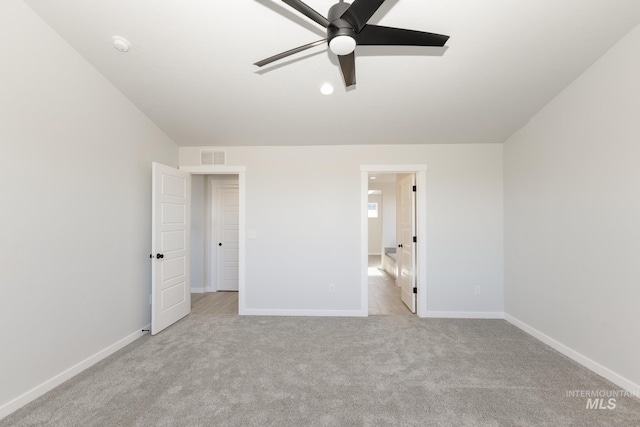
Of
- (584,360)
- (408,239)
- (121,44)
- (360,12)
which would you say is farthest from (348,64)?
(584,360)

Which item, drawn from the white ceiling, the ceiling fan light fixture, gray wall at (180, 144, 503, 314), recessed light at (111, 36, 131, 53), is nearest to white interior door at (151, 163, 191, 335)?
gray wall at (180, 144, 503, 314)

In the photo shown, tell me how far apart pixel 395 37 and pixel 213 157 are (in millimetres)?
3028

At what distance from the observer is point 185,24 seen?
6.59 feet

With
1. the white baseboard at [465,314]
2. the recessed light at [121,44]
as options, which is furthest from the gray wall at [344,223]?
the recessed light at [121,44]

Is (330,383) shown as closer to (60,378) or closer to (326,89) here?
(60,378)

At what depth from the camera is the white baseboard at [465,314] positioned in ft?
11.7

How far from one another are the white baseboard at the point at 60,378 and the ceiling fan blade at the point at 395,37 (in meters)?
3.40

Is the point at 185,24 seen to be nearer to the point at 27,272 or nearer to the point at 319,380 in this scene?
the point at 27,272

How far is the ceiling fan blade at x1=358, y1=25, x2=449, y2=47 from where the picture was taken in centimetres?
A: 147

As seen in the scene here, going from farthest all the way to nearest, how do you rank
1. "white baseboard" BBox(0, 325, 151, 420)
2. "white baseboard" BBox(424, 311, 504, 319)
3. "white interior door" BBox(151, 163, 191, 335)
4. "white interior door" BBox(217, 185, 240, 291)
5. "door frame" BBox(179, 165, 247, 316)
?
1. "white interior door" BBox(217, 185, 240, 291)
2. "door frame" BBox(179, 165, 247, 316)
3. "white baseboard" BBox(424, 311, 504, 319)
4. "white interior door" BBox(151, 163, 191, 335)
5. "white baseboard" BBox(0, 325, 151, 420)

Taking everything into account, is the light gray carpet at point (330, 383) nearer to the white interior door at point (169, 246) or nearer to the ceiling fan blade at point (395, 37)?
the white interior door at point (169, 246)

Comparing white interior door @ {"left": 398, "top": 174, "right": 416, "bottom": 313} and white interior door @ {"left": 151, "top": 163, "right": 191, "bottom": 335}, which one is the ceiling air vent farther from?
white interior door @ {"left": 398, "top": 174, "right": 416, "bottom": 313}

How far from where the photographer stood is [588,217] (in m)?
2.37

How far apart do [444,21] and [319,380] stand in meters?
3.01
